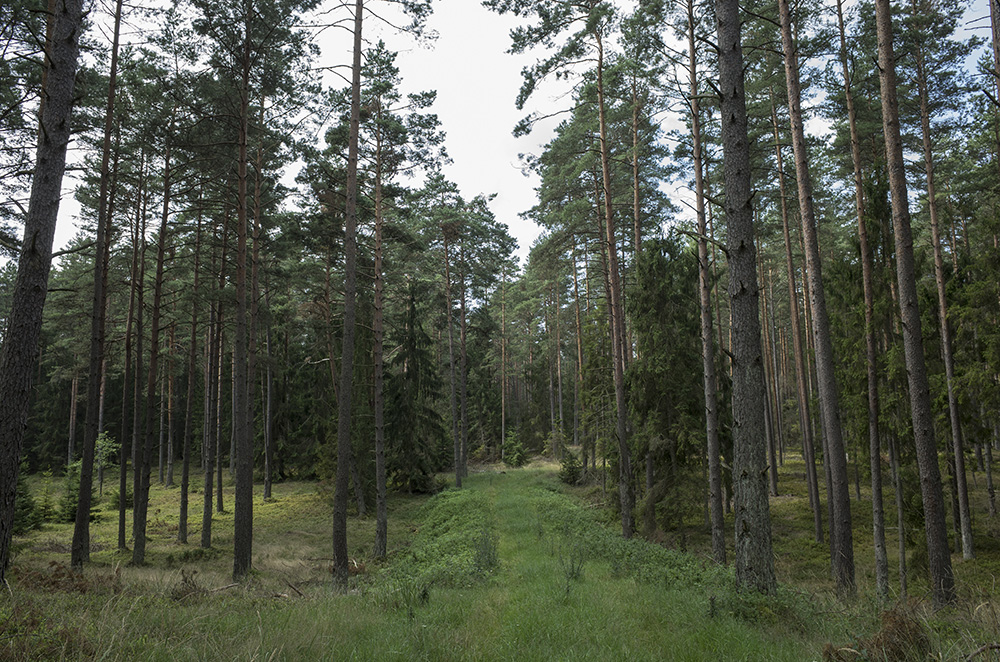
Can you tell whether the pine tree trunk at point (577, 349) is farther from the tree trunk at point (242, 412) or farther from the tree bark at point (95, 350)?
the tree bark at point (95, 350)

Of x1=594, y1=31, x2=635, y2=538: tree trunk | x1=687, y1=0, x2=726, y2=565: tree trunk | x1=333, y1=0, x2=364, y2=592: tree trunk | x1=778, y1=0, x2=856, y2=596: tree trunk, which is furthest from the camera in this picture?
x1=594, y1=31, x2=635, y2=538: tree trunk

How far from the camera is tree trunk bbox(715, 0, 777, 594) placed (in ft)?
18.1

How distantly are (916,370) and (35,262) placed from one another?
11.6m

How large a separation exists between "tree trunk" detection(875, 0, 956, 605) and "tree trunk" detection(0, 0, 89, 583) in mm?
11173

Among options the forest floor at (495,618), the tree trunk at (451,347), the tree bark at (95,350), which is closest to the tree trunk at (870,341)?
the forest floor at (495,618)

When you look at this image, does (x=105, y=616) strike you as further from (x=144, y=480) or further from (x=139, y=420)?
(x=144, y=480)

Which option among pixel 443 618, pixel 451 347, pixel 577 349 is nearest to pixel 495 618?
pixel 443 618

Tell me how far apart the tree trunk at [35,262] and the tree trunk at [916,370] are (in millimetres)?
11173

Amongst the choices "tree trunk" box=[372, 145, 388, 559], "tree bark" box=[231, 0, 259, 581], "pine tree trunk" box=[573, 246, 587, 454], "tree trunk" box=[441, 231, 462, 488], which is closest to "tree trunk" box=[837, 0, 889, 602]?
"tree trunk" box=[372, 145, 388, 559]

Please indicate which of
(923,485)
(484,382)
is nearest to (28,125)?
(923,485)

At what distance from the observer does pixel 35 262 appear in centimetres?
514

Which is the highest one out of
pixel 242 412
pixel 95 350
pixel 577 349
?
pixel 577 349

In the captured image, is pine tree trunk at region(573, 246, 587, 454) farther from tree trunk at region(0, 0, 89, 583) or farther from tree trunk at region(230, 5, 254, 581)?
tree trunk at region(0, 0, 89, 583)

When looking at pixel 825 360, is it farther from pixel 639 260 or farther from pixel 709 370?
pixel 639 260
